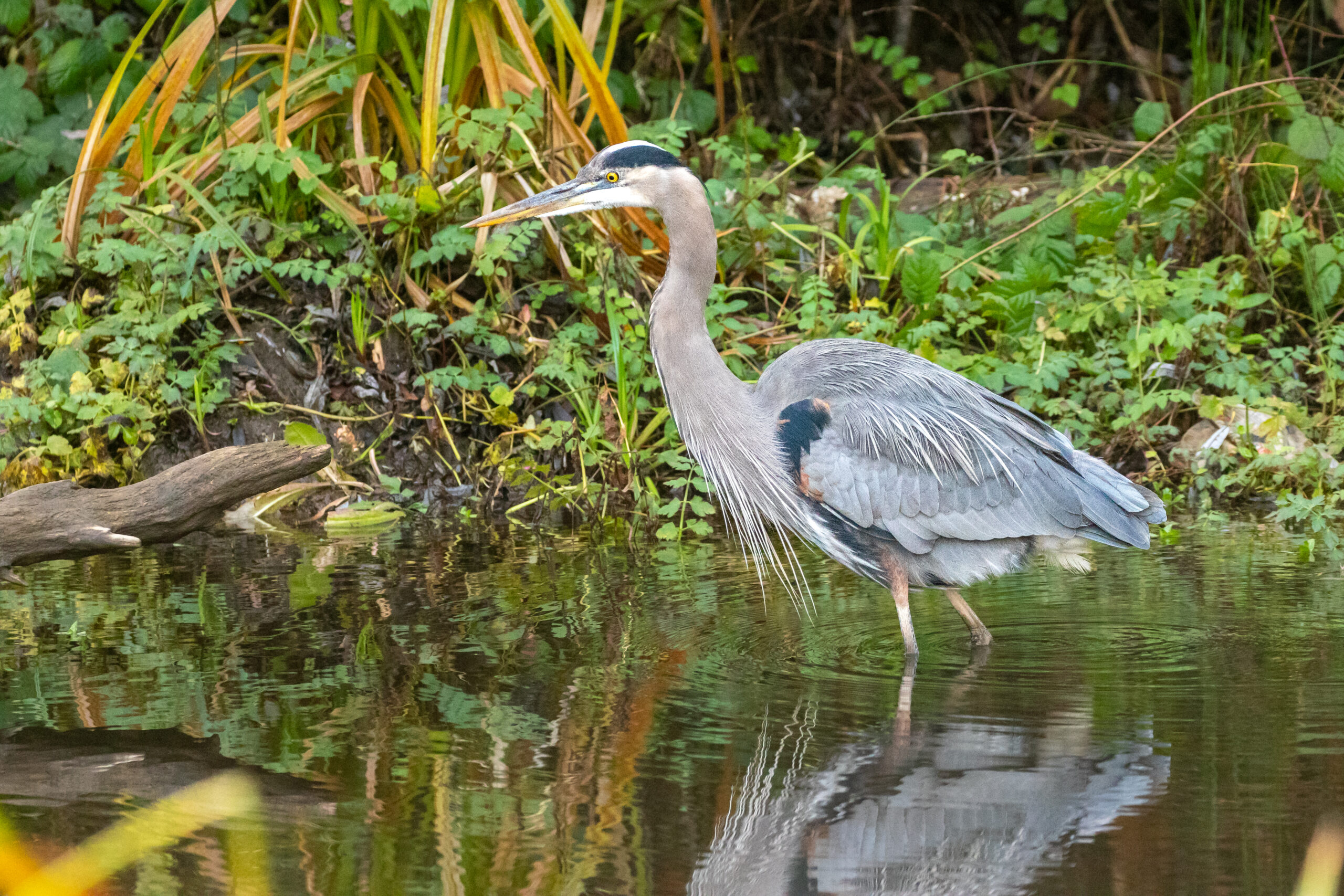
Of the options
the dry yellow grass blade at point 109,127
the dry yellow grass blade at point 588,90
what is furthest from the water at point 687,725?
the dry yellow grass blade at point 109,127

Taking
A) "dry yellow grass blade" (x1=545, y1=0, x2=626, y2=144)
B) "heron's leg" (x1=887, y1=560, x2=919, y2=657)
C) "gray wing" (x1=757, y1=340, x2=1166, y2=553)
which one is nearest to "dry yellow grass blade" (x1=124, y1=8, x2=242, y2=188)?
"dry yellow grass blade" (x1=545, y1=0, x2=626, y2=144)

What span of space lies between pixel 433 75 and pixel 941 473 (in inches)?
146

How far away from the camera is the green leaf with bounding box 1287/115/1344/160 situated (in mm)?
7234

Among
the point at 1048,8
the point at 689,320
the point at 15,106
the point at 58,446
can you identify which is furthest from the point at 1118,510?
the point at 15,106

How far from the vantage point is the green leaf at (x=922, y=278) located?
23.0ft

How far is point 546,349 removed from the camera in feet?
22.9

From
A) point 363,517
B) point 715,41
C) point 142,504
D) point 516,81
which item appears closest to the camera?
point 142,504

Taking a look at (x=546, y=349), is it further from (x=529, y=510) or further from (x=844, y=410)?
(x=844, y=410)

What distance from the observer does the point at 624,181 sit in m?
4.87

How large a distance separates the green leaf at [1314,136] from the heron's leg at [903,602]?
13.2ft

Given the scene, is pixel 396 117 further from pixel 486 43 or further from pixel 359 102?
pixel 486 43

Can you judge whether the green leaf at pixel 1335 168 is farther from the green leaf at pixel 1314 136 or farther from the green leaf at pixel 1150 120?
the green leaf at pixel 1150 120

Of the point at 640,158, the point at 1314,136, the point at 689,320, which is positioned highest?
the point at 1314,136

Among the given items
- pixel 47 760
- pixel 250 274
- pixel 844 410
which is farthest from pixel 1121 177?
pixel 47 760
